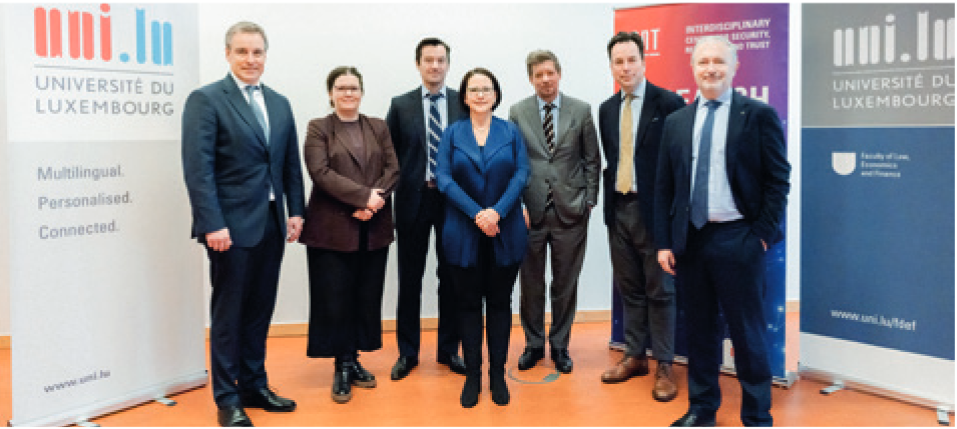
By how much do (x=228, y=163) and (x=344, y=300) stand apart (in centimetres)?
93

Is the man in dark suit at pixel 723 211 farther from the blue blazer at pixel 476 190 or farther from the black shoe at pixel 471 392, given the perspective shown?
the black shoe at pixel 471 392

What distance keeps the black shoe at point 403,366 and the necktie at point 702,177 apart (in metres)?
1.86

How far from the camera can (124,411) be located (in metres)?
3.81

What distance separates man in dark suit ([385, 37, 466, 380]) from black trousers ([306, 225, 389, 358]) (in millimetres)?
297

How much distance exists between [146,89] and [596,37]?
3130 millimetres

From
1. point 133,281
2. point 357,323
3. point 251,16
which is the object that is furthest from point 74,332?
point 251,16

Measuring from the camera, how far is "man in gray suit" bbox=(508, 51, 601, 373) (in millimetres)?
4254

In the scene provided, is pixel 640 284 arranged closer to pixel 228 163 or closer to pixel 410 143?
pixel 410 143

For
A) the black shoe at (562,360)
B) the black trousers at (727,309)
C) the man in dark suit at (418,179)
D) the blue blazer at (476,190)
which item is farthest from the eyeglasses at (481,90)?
the black shoe at (562,360)

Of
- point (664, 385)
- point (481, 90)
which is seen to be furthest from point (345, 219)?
point (664, 385)

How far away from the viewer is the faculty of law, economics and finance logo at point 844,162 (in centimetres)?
393

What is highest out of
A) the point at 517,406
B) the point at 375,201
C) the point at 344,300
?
the point at 375,201

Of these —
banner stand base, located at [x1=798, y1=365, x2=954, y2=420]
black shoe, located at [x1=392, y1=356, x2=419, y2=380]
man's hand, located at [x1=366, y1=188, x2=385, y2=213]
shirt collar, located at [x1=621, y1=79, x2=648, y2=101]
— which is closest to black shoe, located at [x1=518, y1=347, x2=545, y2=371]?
black shoe, located at [x1=392, y1=356, x2=419, y2=380]

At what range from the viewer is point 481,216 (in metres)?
3.56
